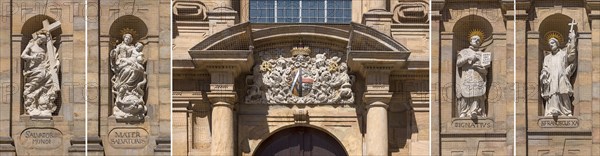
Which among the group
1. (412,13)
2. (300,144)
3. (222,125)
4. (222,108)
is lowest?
(300,144)

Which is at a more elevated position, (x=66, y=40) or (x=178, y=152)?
(x=66, y=40)

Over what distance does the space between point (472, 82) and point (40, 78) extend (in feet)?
26.9

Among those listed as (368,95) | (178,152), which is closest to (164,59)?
(178,152)

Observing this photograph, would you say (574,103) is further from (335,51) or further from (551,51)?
(335,51)

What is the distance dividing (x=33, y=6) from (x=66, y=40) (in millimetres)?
909

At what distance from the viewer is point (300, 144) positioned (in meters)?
35.6

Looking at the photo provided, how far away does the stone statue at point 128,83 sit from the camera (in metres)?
34.9

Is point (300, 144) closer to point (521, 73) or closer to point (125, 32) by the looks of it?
point (125, 32)

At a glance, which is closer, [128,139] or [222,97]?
[222,97]

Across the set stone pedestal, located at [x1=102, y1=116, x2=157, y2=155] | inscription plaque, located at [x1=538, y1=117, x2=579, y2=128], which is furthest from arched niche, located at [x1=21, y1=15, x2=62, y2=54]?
inscription plaque, located at [x1=538, y1=117, x2=579, y2=128]

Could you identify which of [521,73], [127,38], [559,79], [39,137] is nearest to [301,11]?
[127,38]

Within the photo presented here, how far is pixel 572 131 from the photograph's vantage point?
34.9 metres

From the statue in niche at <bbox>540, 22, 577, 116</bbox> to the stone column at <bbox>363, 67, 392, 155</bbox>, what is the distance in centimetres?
299

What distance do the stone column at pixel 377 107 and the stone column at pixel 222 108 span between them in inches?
101
